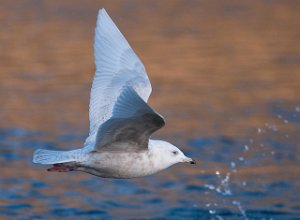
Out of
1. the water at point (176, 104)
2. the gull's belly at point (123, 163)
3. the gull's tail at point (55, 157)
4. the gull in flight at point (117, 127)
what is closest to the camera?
the gull in flight at point (117, 127)

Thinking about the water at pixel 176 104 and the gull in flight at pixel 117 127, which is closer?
the gull in flight at pixel 117 127

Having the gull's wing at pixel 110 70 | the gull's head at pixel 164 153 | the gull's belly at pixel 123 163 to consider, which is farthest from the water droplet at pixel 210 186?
the gull's belly at pixel 123 163

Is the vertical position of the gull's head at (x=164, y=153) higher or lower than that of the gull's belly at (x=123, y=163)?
higher

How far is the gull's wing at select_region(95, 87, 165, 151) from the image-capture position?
598 centimetres

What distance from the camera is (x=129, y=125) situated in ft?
20.8

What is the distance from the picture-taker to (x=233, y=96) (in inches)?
493

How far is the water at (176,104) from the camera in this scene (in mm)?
9312

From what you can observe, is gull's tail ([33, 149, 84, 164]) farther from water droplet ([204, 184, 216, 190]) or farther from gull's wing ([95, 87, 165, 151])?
water droplet ([204, 184, 216, 190])

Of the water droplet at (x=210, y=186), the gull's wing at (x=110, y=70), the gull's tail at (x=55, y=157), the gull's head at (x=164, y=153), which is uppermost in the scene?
the gull's wing at (x=110, y=70)

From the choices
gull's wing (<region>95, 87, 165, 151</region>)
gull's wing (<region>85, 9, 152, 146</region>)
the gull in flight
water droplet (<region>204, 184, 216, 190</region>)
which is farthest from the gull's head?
water droplet (<region>204, 184, 216, 190</region>)

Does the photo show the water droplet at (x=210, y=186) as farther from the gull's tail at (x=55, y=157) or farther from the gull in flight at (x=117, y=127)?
the gull's tail at (x=55, y=157)

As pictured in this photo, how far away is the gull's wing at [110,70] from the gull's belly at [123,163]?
41 centimetres

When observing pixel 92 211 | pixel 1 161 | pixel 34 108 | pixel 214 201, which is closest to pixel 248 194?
pixel 214 201

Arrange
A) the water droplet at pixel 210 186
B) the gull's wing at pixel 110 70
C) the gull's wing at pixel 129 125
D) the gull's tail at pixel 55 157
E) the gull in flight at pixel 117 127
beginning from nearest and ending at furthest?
the gull's wing at pixel 129 125 → the gull in flight at pixel 117 127 → the gull's tail at pixel 55 157 → the gull's wing at pixel 110 70 → the water droplet at pixel 210 186
